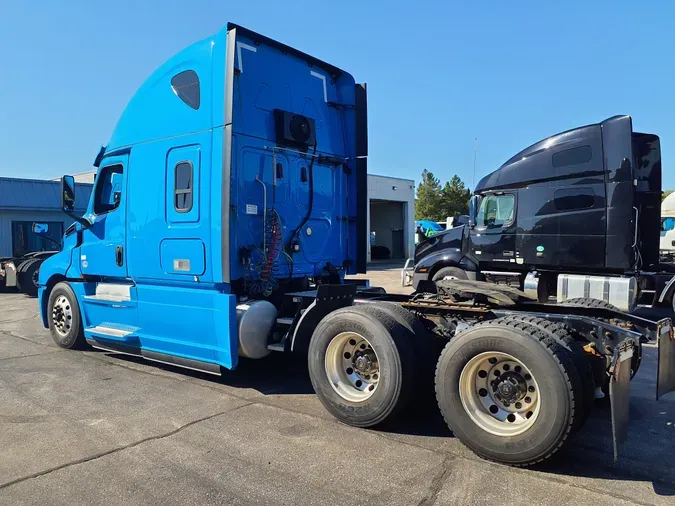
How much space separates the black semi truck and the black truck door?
0.02 metres

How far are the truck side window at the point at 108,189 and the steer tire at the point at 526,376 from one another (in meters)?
4.95

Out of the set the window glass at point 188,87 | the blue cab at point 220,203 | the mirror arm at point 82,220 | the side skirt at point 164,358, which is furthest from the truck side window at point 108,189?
the side skirt at point 164,358

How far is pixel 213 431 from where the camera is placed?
4445 millimetres

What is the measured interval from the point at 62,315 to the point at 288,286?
12.6 ft

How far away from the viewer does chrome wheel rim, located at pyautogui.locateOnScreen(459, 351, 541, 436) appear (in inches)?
147

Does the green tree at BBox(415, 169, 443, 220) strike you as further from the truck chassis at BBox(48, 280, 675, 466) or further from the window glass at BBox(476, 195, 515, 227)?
the truck chassis at BBox(48, 280, 675, 466)

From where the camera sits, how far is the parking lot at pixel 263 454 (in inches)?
131

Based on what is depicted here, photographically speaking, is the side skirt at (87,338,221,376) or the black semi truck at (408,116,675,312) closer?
the side skirt at (87,338,221,376)

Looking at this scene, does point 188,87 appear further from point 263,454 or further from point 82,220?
point 263,454

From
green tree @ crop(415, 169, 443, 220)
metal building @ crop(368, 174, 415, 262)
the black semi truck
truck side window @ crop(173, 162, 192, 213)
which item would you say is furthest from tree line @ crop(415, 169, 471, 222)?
truck side window @ crop(173, 162, 192, 213)

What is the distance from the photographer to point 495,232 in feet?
36.2

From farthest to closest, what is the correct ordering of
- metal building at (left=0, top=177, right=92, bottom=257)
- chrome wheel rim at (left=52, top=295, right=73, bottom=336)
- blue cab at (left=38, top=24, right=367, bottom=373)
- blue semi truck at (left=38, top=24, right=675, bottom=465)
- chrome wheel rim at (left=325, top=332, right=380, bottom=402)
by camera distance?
metal building at (left=0, top=177, right=92, bottom=257), chrome wheel rim at (left=52, top=295, right=73, bottom=336), blue cab at (left=38, top=24, right=367, bottom=373), chrome wheel rim at (left=325, top=332, right=380, bottom=402), blue semi truck at (left=38, top=24, right=675, bottom=465)

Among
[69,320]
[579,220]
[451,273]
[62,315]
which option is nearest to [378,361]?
[69,320]

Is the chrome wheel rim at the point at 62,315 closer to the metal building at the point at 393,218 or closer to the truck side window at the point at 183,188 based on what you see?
the truck side window at the point at 183,188
